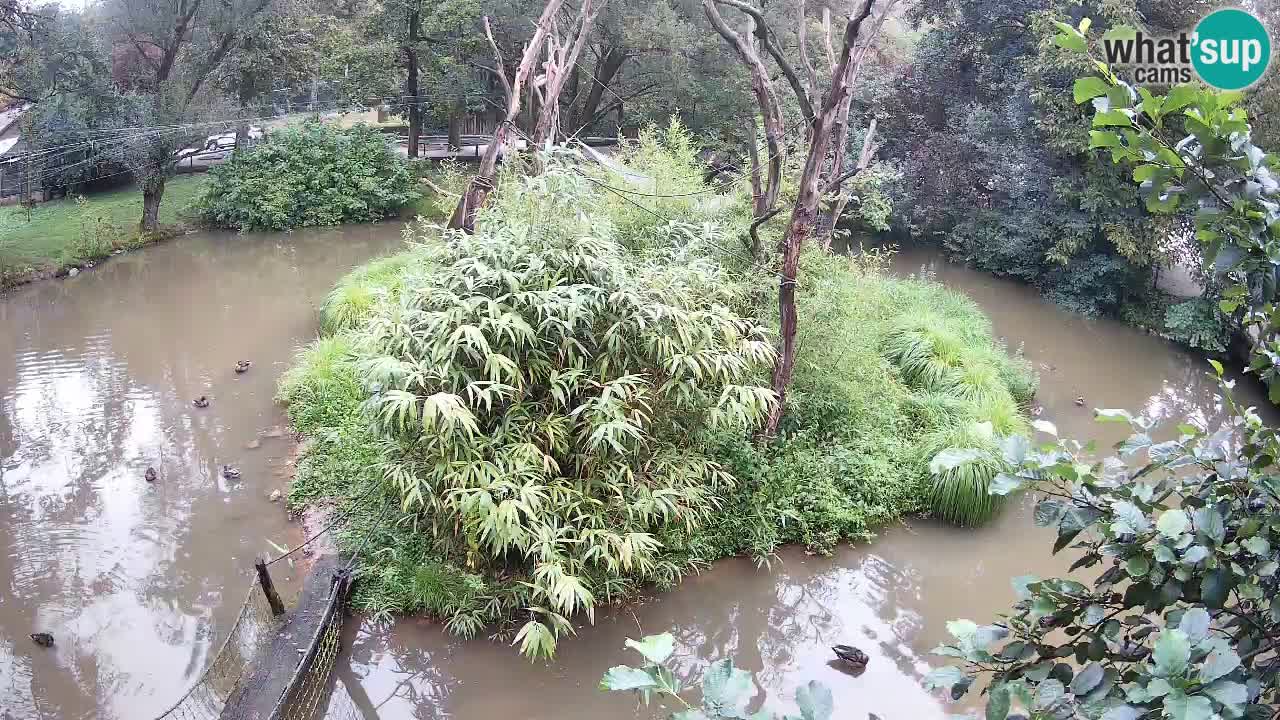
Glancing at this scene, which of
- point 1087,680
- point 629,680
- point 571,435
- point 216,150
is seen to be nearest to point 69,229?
point 216,150

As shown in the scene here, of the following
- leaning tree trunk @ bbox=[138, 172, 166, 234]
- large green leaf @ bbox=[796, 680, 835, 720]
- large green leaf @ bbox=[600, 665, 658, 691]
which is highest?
leaning tree trunk @ bbox=[138, 172, 166, 234]

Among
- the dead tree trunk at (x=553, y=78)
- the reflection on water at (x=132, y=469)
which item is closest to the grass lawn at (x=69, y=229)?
the reflection on water at (x=132, y=469)

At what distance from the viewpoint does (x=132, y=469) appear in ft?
22.0

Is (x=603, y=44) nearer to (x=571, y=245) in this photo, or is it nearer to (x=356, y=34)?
(x=356, y=34)

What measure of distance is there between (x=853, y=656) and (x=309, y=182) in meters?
11.8

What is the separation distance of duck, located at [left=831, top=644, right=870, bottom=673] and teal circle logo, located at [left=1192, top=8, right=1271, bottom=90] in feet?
12.5

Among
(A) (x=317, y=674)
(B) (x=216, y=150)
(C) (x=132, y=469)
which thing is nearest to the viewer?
(A) (x=317, y=674)

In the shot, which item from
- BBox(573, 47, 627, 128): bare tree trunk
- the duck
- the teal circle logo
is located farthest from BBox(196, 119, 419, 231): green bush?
the duck

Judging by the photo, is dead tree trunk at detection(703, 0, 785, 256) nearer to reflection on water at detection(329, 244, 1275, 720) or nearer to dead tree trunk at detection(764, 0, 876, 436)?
dead tree trunk at detection(764, 0, 876, 436)

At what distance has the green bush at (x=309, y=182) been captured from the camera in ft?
43.4

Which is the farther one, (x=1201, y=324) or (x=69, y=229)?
(x=69, y=229)

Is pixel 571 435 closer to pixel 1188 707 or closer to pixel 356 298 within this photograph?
pixel 1188 707

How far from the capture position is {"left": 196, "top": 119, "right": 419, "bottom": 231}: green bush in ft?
43.4

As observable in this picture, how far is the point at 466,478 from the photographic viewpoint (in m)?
4.43
